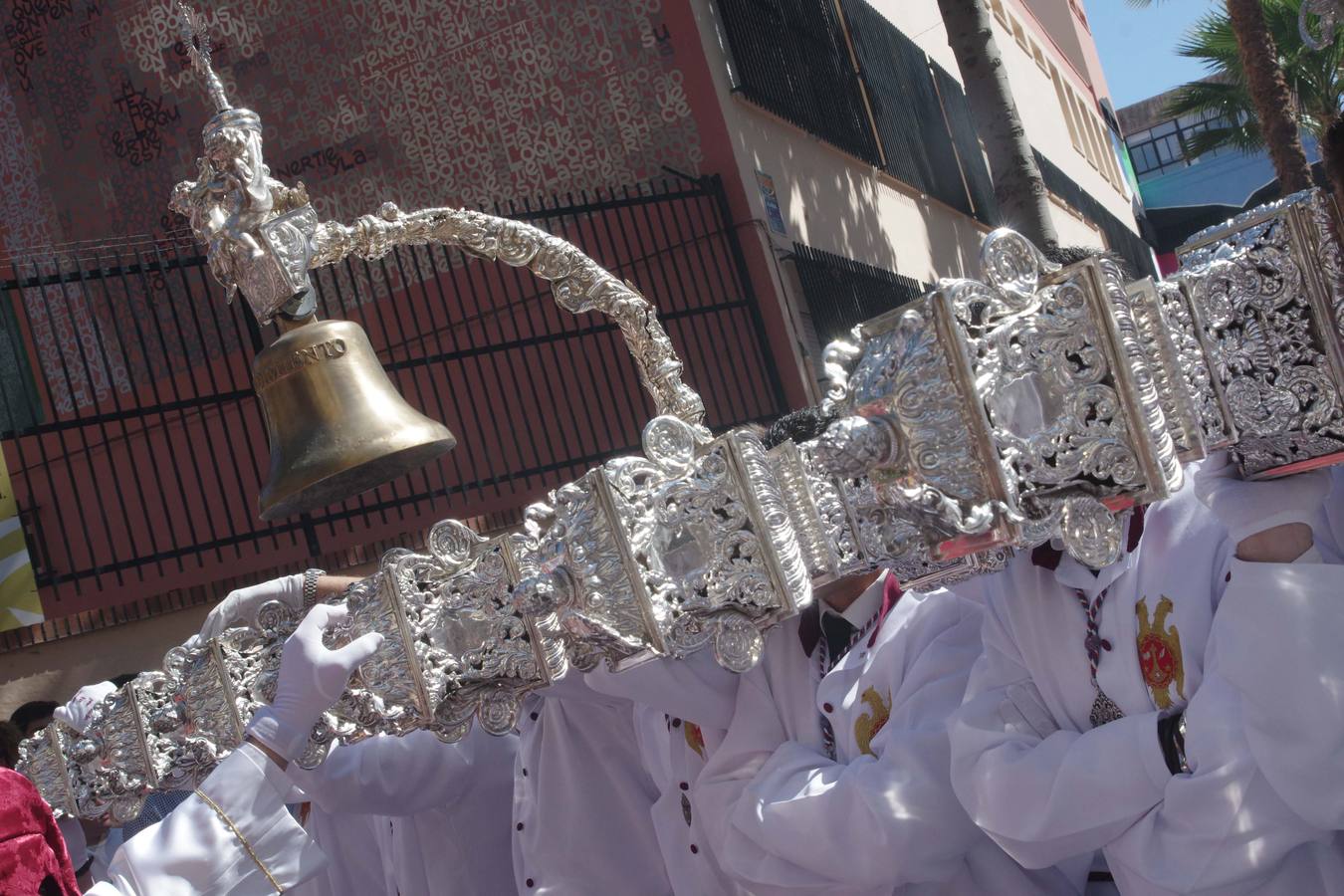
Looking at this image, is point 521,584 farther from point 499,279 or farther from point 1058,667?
point 499,279

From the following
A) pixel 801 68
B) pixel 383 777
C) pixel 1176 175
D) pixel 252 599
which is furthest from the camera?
pixel 1176 175

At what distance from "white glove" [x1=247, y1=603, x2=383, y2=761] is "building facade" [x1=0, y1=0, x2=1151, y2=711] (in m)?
4.45

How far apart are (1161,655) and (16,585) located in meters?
6.57

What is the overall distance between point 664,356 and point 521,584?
101 cm

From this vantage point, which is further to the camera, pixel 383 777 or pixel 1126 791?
pixel 383 777

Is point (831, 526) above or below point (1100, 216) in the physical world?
below

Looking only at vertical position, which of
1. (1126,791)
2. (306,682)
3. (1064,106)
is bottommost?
(1126,791)

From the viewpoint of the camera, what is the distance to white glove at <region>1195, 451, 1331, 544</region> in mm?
2459

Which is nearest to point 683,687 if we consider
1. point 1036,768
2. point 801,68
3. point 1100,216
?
point 1036,768

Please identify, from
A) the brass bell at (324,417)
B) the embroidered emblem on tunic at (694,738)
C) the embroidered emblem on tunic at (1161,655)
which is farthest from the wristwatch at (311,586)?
the embroidered emblem on tunic at (1161,655)

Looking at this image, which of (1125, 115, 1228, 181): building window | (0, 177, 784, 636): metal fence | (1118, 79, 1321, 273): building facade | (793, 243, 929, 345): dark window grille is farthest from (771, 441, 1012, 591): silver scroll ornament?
(1125, 115, 1228, 181): building window

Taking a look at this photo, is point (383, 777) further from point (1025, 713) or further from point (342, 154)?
point (342, 154)

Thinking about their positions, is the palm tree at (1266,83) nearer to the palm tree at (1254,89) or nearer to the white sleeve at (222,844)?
the palm tree at (1254,89)

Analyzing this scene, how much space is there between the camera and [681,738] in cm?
404
